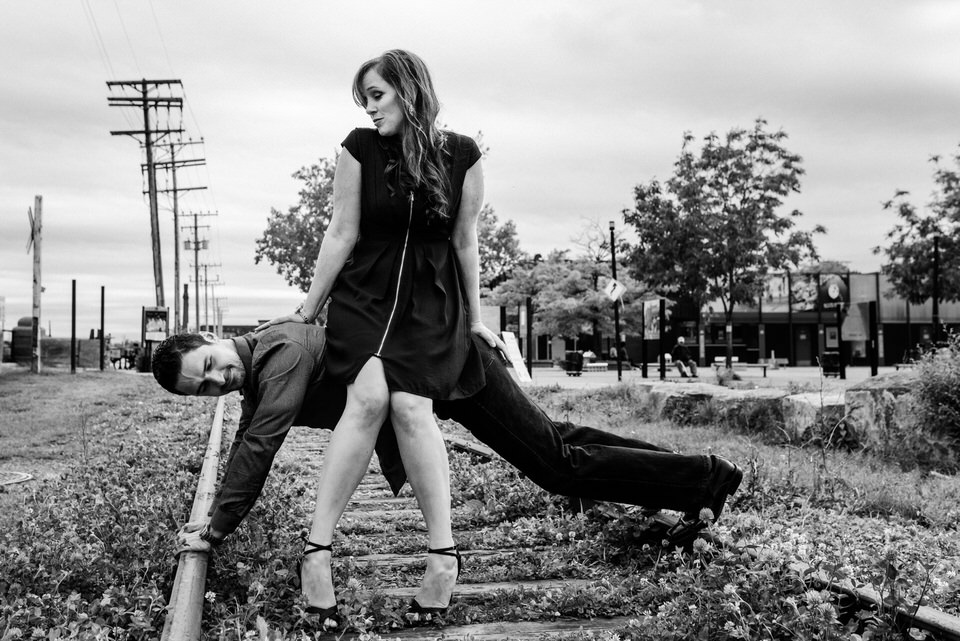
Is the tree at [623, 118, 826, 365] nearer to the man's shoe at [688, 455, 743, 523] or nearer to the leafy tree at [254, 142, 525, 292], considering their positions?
the leafy tree at [254, 142, 525, 292]

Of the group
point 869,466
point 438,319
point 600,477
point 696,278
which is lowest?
point 869,466

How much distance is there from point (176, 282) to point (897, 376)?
163 ft

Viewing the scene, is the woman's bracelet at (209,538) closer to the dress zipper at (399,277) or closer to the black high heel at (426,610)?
the black high heel at (426,610)

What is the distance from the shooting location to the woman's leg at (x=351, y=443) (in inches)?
131

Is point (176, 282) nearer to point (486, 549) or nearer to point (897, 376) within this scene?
point (897, 376)

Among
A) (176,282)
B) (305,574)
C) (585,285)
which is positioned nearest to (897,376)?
(305,574)

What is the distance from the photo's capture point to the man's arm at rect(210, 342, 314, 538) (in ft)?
10.7

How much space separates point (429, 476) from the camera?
339cm

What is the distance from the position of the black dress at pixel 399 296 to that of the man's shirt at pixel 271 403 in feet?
0.40

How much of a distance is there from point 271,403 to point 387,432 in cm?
52

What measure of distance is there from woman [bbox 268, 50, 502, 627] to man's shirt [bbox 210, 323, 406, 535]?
0.12m

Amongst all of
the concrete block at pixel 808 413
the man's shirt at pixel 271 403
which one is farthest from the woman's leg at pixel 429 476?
the concrete block at pixel 808 413

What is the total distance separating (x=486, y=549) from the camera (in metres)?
4.39

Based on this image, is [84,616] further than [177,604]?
No
